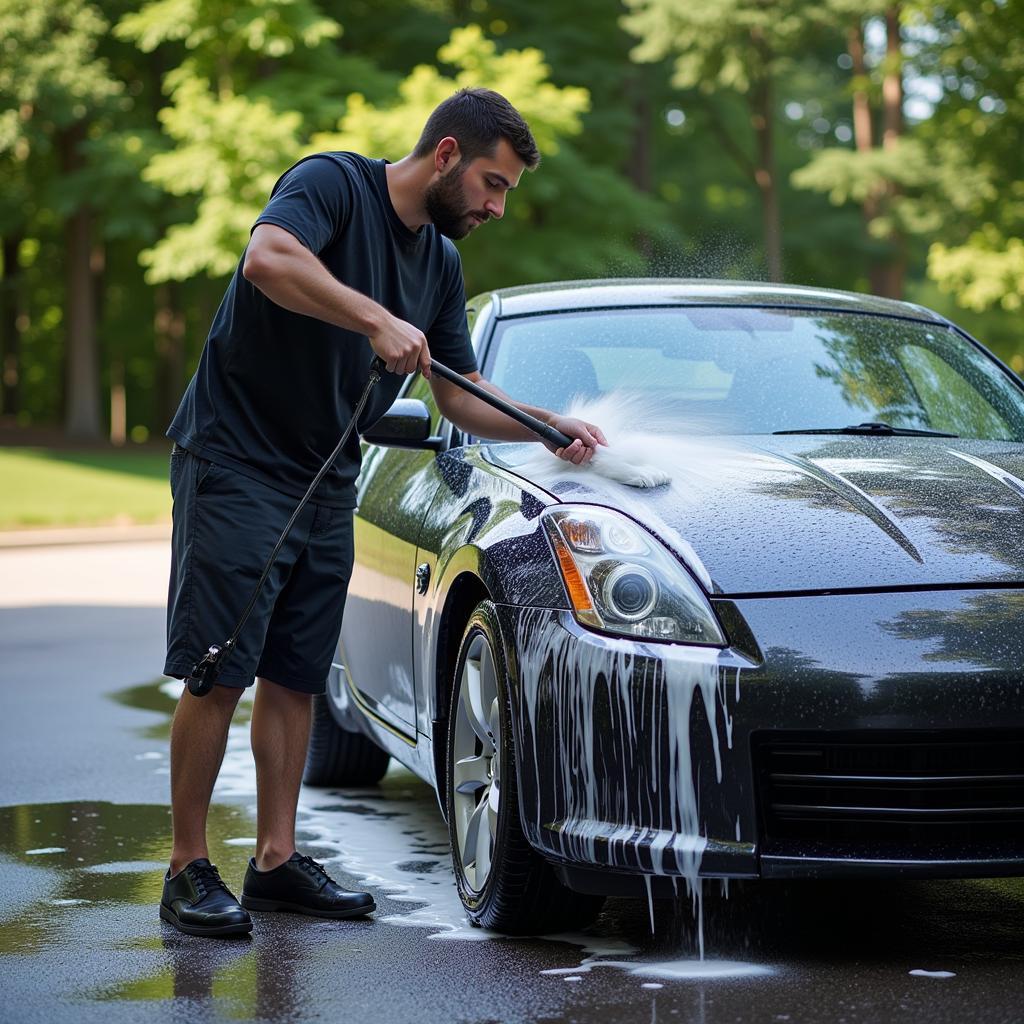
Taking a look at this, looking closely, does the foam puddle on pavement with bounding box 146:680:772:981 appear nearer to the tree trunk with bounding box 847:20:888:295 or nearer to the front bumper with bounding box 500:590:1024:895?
→ the front bumper with bounding box 500:590:1024:895

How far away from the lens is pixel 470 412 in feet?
15.5

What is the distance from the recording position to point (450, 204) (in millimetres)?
4352

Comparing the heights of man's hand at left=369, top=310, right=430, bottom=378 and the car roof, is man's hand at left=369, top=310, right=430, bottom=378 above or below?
below

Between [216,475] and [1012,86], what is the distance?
2632cm

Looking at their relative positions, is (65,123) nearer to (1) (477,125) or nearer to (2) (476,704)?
(1) (477,125)

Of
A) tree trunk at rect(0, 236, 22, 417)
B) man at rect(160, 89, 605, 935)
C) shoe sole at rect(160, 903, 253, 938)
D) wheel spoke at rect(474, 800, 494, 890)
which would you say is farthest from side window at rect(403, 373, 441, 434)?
tree trunk at rect(0, 236, 22, 417)

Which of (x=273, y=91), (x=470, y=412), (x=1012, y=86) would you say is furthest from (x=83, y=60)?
(x=470, y=412)

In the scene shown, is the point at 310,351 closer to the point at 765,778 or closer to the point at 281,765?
the point at 281,765

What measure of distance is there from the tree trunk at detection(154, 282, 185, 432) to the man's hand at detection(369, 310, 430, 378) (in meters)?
40.6

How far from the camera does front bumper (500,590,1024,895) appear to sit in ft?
11.7

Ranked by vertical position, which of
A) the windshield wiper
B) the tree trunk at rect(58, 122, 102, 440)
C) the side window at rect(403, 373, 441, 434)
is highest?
the tree trunk at rect(58, 122, 102, 440)

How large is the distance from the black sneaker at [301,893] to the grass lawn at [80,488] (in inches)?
659

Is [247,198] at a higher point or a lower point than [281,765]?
higher

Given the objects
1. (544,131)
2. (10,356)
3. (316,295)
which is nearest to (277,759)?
(316,295)
